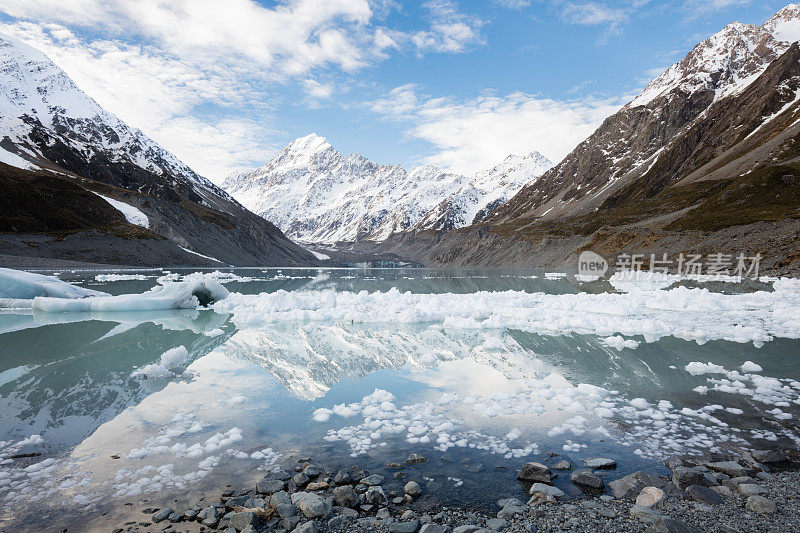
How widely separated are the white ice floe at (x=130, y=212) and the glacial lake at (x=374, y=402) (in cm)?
10020

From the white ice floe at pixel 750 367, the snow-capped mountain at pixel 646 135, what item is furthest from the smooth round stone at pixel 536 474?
the snow-capped mountain at pixel 646 135

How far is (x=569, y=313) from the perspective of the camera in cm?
1977

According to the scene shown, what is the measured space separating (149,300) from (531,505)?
77.8 ft

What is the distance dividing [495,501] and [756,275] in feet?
176

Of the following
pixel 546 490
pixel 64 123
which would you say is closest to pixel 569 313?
pixel 546 490

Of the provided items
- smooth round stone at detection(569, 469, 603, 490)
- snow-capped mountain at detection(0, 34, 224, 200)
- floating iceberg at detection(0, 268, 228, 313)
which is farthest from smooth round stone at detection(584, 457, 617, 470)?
snow-capped mountain at detection(0, 34, 224, 200)

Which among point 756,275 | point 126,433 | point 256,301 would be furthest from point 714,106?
point 126,433

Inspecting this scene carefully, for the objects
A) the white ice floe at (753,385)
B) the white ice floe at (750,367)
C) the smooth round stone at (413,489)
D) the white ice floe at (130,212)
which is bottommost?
the smooth round stone at (413,489)

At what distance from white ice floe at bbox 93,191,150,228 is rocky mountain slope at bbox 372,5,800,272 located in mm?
98565

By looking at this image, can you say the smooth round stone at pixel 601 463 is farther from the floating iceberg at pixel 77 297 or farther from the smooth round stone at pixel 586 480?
the floating iceberg at pixel 77 297

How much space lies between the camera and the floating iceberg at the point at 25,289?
2397 centimetres

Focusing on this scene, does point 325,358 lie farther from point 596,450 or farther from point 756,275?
point 756,275

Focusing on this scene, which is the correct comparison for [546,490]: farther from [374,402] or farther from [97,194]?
[97,194]

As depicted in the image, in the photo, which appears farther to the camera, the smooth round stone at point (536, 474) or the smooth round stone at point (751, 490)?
the smooth round stone at point (536, 474)
